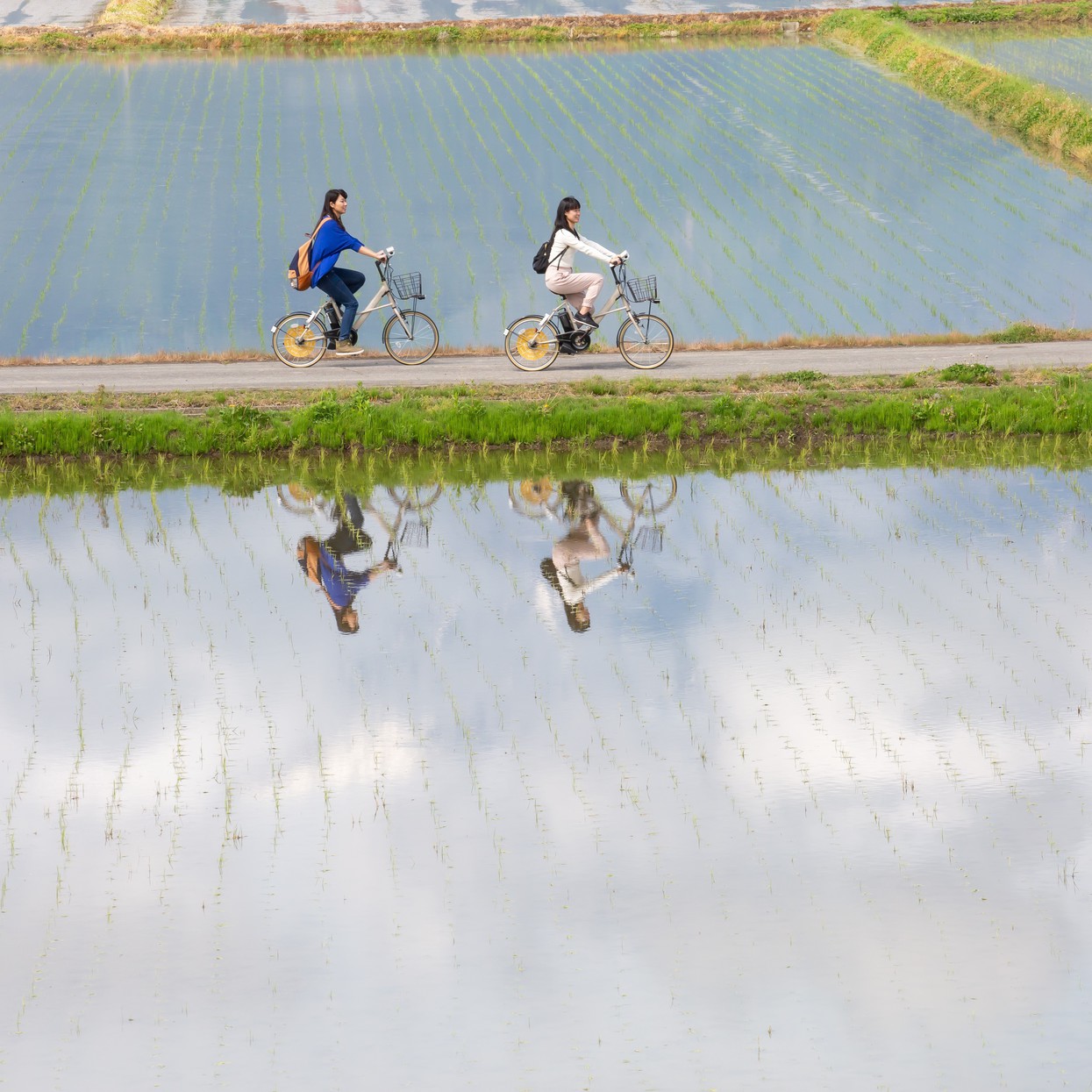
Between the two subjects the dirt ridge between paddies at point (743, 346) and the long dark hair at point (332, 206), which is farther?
the dirt ridge between paddies at point (743, 346)

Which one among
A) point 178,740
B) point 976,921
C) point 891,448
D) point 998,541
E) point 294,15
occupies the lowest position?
point 294,15

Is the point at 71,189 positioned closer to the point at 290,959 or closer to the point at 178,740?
the point at 178,740

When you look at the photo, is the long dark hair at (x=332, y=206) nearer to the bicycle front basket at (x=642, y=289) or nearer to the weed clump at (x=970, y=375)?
the bicycle front basket at (x=642, y=289)

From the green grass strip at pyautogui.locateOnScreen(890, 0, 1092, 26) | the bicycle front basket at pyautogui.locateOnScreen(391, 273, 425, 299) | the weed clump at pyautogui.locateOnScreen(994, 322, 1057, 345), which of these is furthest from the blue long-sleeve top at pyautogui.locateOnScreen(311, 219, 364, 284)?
the green grass strip at pyautogui.locateOnScreen(890, 0, 1092, 26)

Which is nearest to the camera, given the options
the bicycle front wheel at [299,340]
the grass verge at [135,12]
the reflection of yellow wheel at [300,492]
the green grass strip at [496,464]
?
the reflection of yellow wheel at [300,492]

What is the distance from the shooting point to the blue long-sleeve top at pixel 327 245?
1464 centimetres

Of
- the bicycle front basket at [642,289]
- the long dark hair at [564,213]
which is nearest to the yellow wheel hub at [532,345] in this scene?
the bicycle front basket at [642,289]

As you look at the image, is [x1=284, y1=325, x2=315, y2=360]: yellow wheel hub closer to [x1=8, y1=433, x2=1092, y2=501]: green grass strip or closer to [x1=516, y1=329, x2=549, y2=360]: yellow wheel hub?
[x1=516, y1=329, x2=549, y2=360]: yellow wheel hub

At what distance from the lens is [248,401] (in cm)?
1392

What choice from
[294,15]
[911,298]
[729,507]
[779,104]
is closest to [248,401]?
[729,507]

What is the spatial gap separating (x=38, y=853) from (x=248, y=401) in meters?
8.01

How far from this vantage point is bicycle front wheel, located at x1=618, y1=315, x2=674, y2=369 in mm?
15078

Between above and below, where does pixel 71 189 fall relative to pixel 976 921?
below

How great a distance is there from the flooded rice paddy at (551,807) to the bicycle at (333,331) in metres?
4.60
